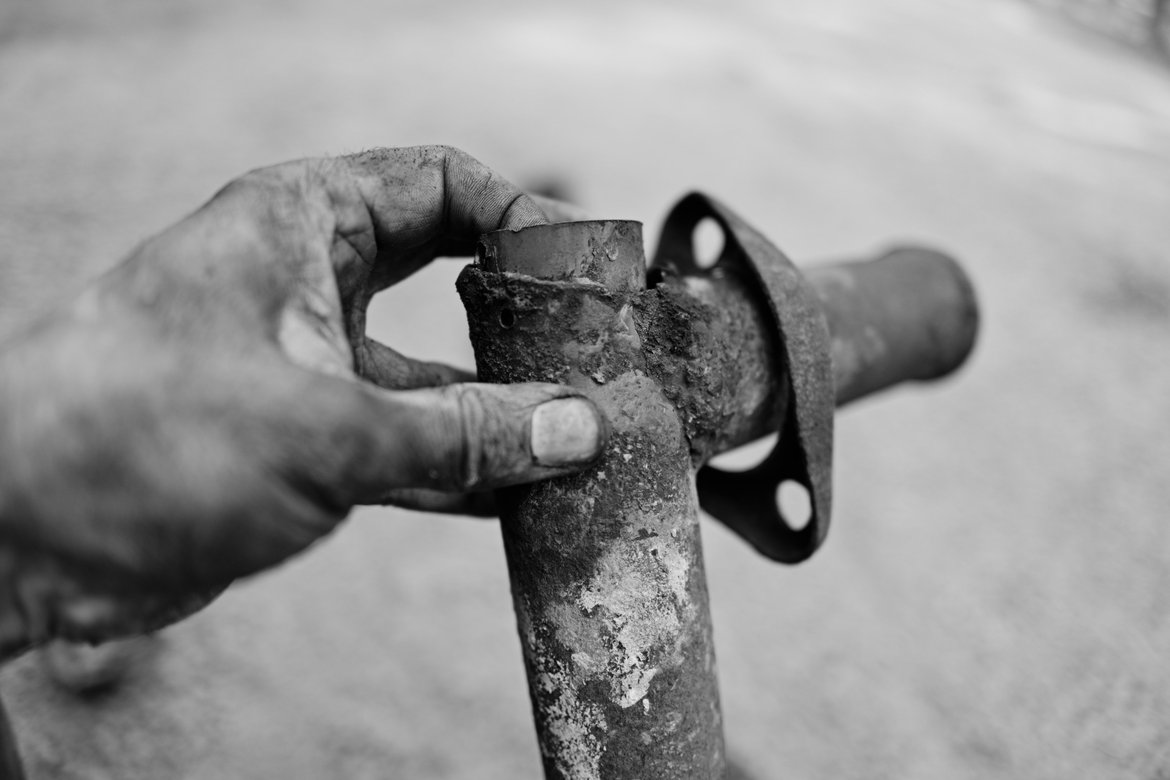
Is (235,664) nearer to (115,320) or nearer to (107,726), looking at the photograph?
(107,726)

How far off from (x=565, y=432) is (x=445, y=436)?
14cm

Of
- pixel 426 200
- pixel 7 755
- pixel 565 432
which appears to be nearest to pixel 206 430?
pixel 565 432

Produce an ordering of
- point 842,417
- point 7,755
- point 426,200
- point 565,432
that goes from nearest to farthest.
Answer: point 565,432 → point 426,200 → point 7,755 → point 842,417

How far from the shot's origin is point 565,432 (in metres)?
0.97

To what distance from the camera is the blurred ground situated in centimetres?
229

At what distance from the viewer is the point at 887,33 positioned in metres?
6.40

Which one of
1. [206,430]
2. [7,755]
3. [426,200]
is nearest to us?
[206,430]

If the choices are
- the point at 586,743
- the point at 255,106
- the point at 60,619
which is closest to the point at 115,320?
the point at 60,619

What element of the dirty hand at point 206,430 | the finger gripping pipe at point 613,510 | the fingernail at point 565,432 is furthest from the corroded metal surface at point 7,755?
the fingernail at point 565,432

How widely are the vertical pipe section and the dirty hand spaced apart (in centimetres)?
7

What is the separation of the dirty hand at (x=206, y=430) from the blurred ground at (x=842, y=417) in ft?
4.94

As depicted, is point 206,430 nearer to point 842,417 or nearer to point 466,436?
point 466,436

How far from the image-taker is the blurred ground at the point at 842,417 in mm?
2287

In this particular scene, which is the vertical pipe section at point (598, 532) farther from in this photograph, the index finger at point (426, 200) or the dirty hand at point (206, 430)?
the index finger at point (426, 200)
